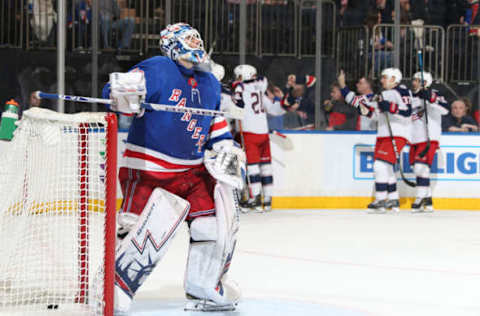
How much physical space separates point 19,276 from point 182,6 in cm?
595

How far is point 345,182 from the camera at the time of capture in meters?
8.62

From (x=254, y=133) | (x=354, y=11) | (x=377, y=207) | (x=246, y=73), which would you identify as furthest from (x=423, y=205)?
(x=354, y=11)

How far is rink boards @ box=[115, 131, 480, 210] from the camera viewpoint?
28.2 ft

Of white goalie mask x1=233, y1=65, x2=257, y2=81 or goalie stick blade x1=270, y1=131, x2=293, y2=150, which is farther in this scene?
goalie stick blade x1=270, y1=131, x2=293, y2=150

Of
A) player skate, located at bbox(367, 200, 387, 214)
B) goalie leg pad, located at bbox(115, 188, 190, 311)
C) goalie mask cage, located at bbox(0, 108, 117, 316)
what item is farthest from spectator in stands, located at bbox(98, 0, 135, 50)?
goalie leg pad, located at bbox(115, 188, 190, 311)

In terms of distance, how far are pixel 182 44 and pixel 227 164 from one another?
20.1 inches

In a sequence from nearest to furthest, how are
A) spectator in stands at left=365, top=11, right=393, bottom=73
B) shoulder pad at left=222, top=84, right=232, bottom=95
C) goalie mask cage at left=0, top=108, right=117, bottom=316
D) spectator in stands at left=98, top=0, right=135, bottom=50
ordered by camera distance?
goalie mask cage at left=0, top=108, right=117, bottom=316 → shoulder pad at left=222, top=84, right=232, bottom=95 → spectator in stands at left=98, top=0, right=135, bottom=50 → spectator in stands at left=365, top=11, right=393, bottom=73

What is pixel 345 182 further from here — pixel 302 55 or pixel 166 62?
pixel 166 62

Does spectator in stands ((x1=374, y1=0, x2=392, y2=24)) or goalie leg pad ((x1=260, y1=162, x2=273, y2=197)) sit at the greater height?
spectator in stands ((x1=374, y1=0, x2=392, y2=24))

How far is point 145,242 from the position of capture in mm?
3584

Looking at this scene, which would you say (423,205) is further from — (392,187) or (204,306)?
(204,306)

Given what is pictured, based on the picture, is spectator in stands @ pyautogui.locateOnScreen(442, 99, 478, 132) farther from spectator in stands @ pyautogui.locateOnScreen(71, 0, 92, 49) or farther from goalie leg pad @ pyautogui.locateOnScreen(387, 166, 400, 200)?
spectator in stands @ pyautogui.locateOnScreen(71, 0, 92, 49)

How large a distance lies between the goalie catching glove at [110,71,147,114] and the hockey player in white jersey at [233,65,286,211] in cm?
488

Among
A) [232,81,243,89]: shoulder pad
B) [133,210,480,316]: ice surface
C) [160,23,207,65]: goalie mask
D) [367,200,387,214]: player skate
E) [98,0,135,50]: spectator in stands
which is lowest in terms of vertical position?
[367,200,387,214]: player skate
